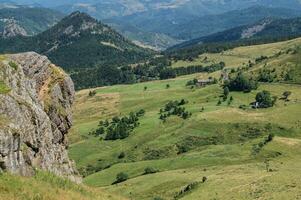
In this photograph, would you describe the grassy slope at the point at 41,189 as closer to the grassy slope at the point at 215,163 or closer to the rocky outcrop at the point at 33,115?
the rocky outcrop at the point at 33,115

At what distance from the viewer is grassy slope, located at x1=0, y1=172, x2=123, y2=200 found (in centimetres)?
4300

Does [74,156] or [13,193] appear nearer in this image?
[13,193]

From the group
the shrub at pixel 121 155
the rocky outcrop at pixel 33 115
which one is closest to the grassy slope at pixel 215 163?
the shrub at pixel 121 155

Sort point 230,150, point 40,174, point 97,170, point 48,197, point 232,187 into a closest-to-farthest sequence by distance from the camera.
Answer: point 48,197 → point 40,174 → point 232,187 → point 230,150 → point 97,170

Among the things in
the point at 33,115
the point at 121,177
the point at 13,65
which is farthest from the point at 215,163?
the point at 33,115

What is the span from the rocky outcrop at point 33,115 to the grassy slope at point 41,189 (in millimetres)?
1367

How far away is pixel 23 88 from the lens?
6175 centimetres

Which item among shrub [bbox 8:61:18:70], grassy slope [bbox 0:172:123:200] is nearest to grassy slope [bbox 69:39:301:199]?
grassy slope [bbox 0:172:123:200]

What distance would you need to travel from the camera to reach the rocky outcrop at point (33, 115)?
1881 inches

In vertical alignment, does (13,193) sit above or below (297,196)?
above

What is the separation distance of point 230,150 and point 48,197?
119 meters

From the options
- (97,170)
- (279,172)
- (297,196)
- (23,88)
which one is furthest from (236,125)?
(23,88)

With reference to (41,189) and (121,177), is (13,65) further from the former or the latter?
(121,177)

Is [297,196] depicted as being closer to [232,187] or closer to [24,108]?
[232,187]
